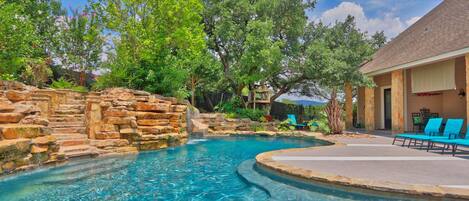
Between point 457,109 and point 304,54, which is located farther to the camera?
point 304,54

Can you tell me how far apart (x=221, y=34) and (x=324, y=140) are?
970 cm

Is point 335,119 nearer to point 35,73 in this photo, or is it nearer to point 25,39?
point 25,39

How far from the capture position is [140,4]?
1571 cm

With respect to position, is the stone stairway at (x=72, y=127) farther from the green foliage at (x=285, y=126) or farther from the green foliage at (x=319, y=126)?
the green foliage at (x=319, y=126)

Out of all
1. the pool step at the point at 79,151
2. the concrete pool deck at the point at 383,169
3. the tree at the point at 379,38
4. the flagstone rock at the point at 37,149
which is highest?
the tree at the point at 379,38

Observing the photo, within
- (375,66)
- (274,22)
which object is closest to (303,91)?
(274,22)

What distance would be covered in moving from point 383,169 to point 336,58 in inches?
508

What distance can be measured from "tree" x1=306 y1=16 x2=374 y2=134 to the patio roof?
3.03 ft

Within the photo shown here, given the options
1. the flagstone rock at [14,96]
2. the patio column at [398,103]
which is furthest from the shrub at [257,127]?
the flagstone rock at [14,96]

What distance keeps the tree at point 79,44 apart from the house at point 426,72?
16057mm

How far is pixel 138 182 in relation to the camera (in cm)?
580

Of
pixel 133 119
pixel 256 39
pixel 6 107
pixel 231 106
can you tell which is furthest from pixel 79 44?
pixel 6 107

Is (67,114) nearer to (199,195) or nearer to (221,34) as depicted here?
(199,195)

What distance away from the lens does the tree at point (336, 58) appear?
14.6 meters
